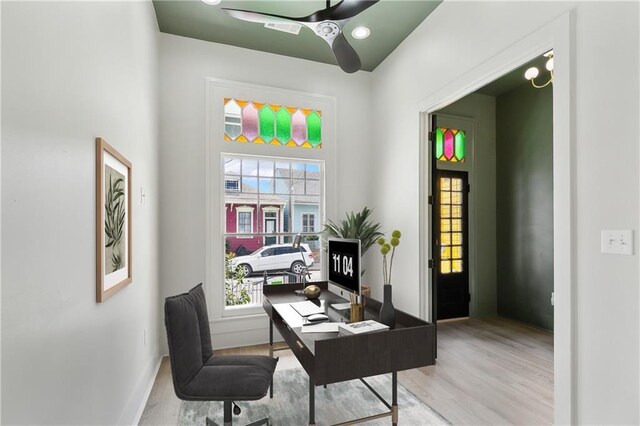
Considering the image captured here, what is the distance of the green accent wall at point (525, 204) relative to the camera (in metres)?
4.21

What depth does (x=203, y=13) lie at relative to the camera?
312 centimetres

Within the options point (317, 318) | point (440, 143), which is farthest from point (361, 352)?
point (440, 143)

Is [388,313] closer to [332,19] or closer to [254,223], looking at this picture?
[332,19]

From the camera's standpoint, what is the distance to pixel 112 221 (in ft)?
6.03

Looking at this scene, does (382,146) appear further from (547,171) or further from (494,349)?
(494,349)

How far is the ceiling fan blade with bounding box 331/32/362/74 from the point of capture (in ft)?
7.52

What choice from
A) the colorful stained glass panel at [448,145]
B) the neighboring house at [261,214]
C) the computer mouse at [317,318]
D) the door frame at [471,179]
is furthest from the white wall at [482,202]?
the computer mouse at [317,318]

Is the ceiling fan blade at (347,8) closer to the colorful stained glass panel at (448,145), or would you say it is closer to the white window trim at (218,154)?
the white window trim at (218,154)

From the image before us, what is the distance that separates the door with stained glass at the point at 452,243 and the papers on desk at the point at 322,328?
3097 millimetres

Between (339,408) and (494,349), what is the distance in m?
2.06

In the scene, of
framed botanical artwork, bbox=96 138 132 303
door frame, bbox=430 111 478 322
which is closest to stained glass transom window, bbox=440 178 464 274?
door frame, bbox=430 111 478 322
